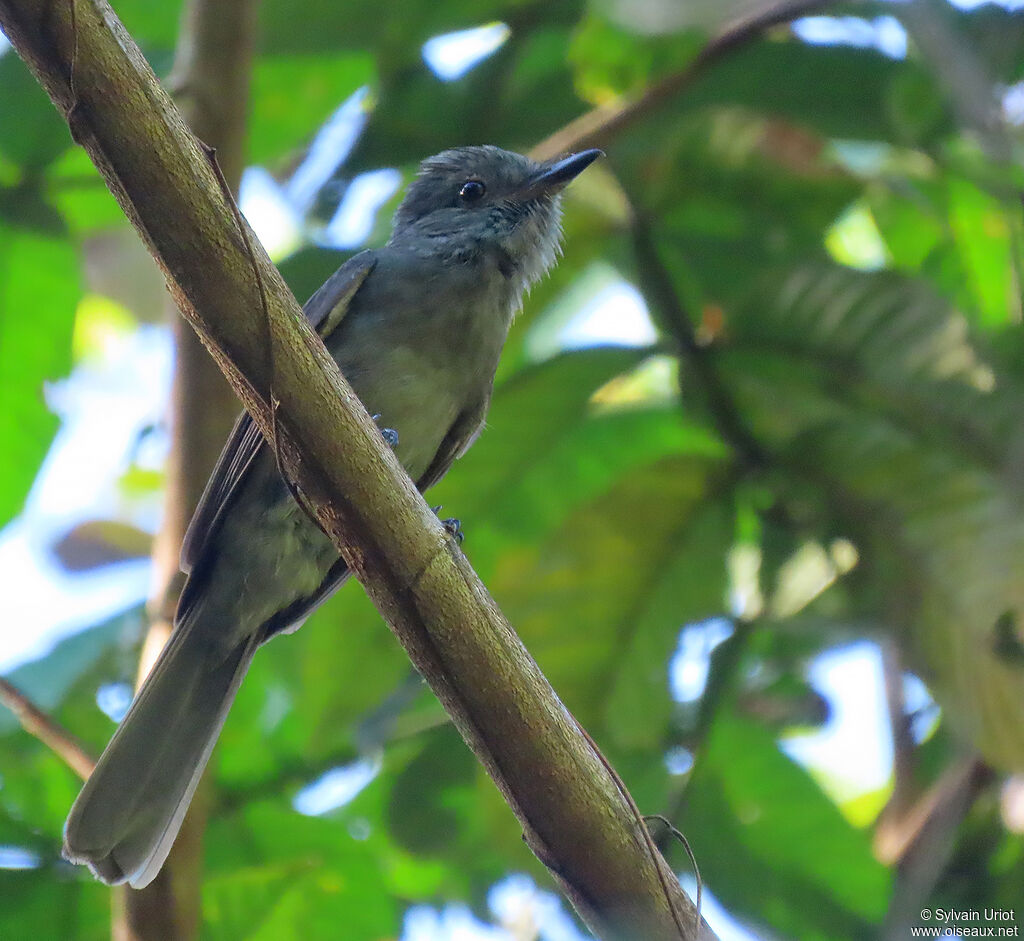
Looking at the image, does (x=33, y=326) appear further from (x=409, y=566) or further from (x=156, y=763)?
(x=409, y=566)

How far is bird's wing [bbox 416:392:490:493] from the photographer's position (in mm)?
3381

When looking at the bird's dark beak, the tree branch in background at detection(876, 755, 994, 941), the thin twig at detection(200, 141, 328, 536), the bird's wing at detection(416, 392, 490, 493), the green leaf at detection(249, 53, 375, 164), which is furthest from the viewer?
the green leaf at detection(249, 53, 375, 164)

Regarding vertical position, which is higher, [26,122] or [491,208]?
[26,122]

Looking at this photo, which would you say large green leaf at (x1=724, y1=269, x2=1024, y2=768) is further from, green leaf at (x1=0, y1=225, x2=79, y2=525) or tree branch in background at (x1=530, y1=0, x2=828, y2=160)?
green leaf at (x1=0, y1=225, x2=79, y2=525)

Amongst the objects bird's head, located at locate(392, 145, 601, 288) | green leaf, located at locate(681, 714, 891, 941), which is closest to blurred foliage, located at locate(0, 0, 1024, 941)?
green leaf, located at locate(681, 714, 891, 941)

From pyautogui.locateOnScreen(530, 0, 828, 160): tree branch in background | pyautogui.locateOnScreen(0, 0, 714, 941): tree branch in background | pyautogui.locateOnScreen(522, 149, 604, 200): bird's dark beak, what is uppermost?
pyautogui.locateOnScreen(530, 0, 828, 160): tree branch in background

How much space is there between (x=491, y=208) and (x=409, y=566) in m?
1.85

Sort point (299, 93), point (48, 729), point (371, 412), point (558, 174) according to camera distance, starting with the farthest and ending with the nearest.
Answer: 1. point (299, 93)
2. point (558, 174)
3. point (371, 412)
4. point (48, 729)

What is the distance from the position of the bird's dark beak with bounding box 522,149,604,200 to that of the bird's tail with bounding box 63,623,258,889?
4.62 feet

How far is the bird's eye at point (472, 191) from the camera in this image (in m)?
3.70

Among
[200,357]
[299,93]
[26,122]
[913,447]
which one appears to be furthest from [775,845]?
[26,122]

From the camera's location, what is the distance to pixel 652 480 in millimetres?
3424

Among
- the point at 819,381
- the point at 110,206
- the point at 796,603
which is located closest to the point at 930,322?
the point at 819,381

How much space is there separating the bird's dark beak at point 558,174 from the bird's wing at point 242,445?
490mm
